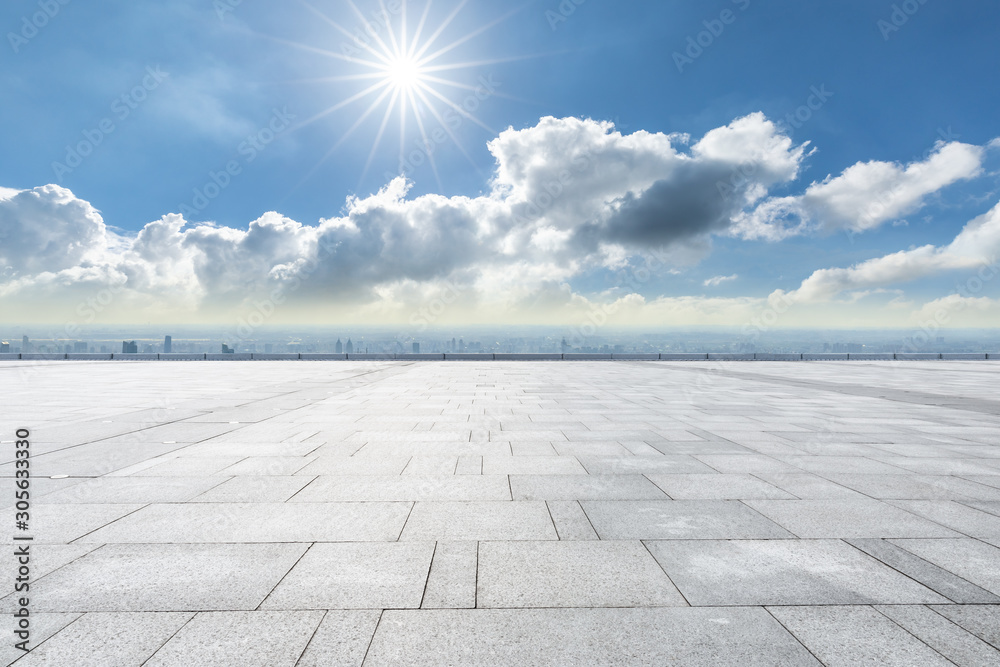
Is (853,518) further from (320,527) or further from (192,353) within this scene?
(192,353)

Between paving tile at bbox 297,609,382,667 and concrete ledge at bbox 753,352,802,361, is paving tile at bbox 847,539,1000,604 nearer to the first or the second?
paving tile at bbox 297,609,382,667

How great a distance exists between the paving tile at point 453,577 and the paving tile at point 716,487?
118 inches

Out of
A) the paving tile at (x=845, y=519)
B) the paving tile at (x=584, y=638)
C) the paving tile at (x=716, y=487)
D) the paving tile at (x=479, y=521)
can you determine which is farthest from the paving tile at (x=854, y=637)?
the paving tile at (x=716, y=487)

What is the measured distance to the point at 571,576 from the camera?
3.99m

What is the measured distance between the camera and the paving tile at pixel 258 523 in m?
4.74

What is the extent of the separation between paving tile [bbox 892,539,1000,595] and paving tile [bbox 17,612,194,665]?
635 centimetres

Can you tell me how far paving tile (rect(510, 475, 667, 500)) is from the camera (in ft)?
19.6

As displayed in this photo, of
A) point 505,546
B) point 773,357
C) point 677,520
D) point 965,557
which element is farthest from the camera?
point 773,357

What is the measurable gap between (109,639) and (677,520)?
508 cm

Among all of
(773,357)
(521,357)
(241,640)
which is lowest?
(241,640)

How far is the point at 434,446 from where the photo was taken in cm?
859

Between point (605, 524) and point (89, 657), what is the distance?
4.35 m

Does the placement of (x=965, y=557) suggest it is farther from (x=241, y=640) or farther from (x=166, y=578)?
(x=166, y=578)

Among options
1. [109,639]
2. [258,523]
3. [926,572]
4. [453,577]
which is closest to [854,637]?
[926,572]
